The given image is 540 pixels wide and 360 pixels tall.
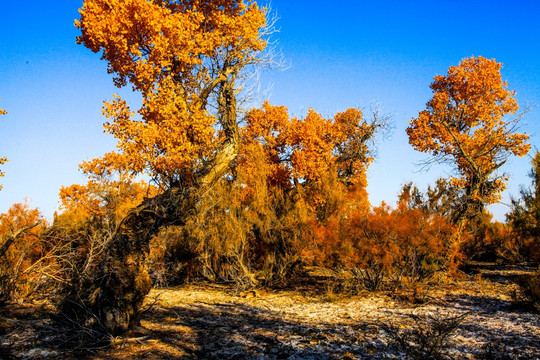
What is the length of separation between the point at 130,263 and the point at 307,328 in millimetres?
3153

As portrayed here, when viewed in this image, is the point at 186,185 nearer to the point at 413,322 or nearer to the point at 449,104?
the point at 413,322

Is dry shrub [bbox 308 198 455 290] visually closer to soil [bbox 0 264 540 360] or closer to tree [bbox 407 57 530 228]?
soil [bbox 0 264 540 360]

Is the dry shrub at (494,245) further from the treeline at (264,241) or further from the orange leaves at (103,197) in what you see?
the orange leaves at (103,197)

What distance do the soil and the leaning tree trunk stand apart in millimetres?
273

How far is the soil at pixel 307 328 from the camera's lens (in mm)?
4652

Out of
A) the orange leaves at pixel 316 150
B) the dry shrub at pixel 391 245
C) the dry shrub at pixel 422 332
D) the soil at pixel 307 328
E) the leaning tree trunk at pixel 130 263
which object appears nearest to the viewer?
the dry shrub at pixel 422 332

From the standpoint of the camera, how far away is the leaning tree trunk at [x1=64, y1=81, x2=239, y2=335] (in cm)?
541

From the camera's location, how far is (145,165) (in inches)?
293

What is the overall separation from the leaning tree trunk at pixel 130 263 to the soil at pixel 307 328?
27 centimetres

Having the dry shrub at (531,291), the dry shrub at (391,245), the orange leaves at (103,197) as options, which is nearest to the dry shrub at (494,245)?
the dry shrub at (391,245)

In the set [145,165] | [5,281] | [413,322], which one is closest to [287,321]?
[413,322]

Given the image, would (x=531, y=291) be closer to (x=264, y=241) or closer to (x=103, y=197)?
(x=264, y=241)

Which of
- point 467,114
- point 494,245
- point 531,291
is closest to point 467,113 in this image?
point 467,114

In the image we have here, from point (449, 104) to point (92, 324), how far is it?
18.8 metres
